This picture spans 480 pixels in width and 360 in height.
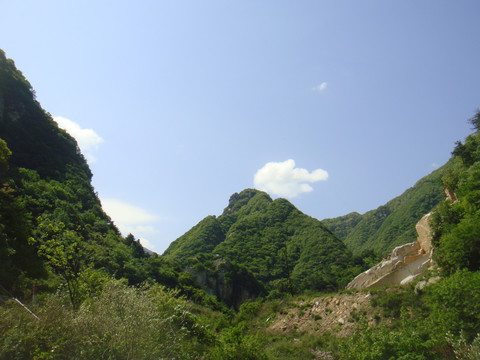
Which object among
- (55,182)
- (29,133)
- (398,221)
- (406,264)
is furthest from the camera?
(398,221)

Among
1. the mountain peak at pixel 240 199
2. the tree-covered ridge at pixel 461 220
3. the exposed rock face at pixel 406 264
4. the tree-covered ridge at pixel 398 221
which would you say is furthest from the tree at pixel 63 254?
the mountain peak at pixel 240 199

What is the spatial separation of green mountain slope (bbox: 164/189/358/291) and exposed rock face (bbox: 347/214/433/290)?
21.6 metres

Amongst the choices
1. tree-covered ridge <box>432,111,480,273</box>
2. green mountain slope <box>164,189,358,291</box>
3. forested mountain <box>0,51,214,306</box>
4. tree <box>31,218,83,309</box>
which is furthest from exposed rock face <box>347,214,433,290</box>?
forested mountain <box>0,51,214,306</box>

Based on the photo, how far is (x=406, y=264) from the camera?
27.3 m

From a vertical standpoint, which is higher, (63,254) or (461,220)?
(63,254)

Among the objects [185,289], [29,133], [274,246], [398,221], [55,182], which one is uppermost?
[29,133]

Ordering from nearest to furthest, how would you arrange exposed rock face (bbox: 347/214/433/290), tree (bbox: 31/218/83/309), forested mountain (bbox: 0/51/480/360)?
forested mountain (bbox: 0/51/480/360)
tree (bbox: 31/218/83/309)
exposed rock face (bbox: 347/214/433/290)

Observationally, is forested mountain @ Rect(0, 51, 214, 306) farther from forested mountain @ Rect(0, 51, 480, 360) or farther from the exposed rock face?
the exposed rock face

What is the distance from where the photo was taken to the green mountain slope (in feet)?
207

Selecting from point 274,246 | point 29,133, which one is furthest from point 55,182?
point 274,246

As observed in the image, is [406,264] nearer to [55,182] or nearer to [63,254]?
[63,254]

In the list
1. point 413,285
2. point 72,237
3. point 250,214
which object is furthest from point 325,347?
point 250,214

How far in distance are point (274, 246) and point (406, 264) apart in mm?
62170

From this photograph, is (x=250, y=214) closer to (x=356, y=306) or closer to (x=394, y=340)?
(x=356, y=306)
